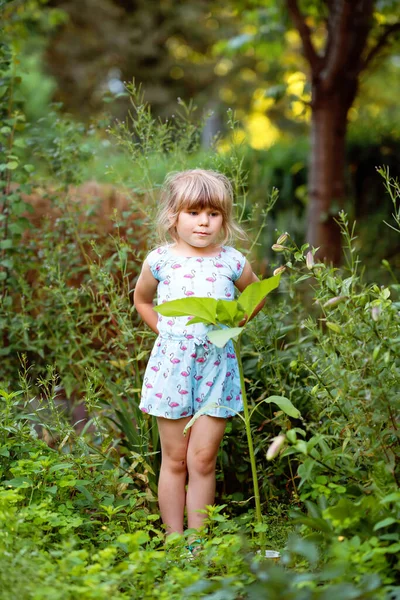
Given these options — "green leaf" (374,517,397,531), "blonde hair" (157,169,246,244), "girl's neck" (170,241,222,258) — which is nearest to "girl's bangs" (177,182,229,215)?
"blonde hair" (157,169,246,244)

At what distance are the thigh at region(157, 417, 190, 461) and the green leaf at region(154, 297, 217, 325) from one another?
561 millimetres

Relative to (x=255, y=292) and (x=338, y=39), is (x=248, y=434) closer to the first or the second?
(x=255, y=292)

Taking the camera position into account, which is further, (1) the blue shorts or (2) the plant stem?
(1) the blue shorts

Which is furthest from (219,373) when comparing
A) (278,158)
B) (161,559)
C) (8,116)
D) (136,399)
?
(278,158)

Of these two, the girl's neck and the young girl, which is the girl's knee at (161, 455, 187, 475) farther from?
the girl's neck

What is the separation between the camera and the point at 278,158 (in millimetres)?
7738

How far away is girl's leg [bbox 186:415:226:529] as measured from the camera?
291 centimetres

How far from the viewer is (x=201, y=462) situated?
9.59 ft

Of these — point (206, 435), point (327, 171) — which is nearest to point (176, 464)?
point (206, 435)

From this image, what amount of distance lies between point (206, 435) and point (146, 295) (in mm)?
660

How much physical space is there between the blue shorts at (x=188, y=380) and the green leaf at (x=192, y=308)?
0.33 m

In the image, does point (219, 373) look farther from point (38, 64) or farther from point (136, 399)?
point (38, 64)

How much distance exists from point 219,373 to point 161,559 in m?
0.81

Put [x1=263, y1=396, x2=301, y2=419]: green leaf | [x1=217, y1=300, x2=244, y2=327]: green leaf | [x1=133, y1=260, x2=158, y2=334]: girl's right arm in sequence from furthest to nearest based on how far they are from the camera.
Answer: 1. [x1=133, y1=260, x2=158, y2=334]: girl's right arm
2. [x1=217, y1=300, x2=244, y2=327]: green leaf
3. [x1=263, y1=396, x2=301, y2=419]: green leaf
